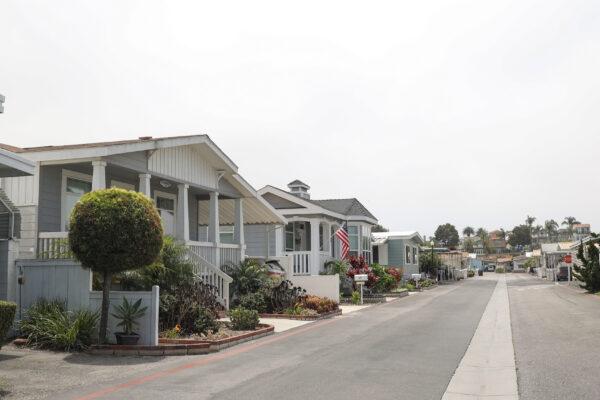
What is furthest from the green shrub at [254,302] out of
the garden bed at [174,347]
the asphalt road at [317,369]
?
the garden bed at [174,347]

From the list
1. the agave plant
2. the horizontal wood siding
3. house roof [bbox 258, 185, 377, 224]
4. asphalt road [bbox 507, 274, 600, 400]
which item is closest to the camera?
asphalt road [bbox 507, 274, 600, 400]

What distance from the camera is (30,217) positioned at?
13.4 m

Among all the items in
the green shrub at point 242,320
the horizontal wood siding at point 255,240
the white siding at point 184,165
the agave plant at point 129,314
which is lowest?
the green shrub at point 242,320

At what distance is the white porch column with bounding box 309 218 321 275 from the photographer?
2716cm

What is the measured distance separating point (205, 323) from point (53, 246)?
3862mm

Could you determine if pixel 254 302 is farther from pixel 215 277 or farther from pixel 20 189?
pixel 20 189

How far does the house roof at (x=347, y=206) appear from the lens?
3299 cm

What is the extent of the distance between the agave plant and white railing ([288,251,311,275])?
630 inches

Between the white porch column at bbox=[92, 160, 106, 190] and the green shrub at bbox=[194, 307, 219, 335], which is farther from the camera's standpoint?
the white porch column at bbox=[92, 160, 106, 190]

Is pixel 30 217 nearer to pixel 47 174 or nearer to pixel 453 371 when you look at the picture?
pixel 47 174

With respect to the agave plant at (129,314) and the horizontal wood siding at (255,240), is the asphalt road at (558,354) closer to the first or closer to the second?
the agave plant at (129,314)

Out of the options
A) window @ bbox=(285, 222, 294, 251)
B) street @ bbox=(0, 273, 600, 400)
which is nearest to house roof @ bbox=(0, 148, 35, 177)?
street @ bbox=(0, 273, 600, 400)

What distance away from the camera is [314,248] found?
89.8 feet

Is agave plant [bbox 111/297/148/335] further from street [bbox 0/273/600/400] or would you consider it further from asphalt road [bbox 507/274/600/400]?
asphalt road [bbox 507/274/600/400]
